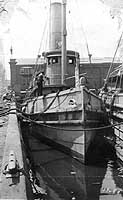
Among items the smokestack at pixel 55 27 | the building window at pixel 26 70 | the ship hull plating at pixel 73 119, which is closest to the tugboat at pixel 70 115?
the ship hull plating at pixel 73 119

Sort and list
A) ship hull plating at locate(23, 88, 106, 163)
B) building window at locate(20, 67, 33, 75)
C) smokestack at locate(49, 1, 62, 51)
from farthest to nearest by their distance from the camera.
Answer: building window at locate(20, 67, 33, 75), smokestack at locate(49, 1, 62, 51), ship hull plating at locate(23, 88, 106, 163)

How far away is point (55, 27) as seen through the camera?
18.2 meters

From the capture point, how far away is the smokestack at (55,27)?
1798 cm

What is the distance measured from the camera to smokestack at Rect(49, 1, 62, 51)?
18.0 meters

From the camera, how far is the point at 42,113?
11.9 m

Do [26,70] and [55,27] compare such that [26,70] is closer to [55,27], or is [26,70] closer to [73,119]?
[55,27]

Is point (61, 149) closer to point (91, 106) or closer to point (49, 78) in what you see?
point (91, 106)

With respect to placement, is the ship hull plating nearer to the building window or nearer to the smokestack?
the smokestack

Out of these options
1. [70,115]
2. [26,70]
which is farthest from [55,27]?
[26,70]

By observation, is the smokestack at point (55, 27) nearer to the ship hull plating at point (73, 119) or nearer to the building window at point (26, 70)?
the ship hull plating at point (73, 119)

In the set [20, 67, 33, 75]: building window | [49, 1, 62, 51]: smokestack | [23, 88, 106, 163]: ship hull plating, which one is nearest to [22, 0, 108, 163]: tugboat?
[23, 88, 106, 163]: ship hull plating

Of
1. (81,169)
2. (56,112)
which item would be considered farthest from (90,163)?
(56,112)

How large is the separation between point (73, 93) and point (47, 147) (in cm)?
327

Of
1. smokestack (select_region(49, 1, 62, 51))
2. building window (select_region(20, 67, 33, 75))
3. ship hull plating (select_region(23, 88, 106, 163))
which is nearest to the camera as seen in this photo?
ship hull plating (select_region(23, 88, 106, 163))
